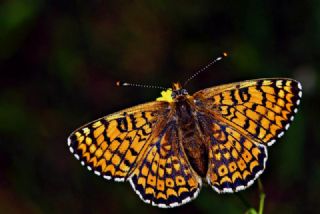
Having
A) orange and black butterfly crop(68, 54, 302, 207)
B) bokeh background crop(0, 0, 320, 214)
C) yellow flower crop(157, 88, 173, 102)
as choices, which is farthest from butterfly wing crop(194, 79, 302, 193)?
bokeh background crop(0, 0, 320, 214)

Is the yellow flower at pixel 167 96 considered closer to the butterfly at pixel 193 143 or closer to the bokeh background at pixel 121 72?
the butterfly at pixel 193 143

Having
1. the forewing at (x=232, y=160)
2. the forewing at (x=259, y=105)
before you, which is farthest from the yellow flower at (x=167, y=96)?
the forewing at (x=232, y=160)

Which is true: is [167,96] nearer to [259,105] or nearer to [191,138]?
[191,138]

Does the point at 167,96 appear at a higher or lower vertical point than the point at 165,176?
→ higher

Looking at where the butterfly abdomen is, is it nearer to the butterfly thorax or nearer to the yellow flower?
the butterfly thorax

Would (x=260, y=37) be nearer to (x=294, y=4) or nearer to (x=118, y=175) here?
(x=294, y=4)

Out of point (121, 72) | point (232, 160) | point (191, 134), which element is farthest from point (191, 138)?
point (121, 72)
